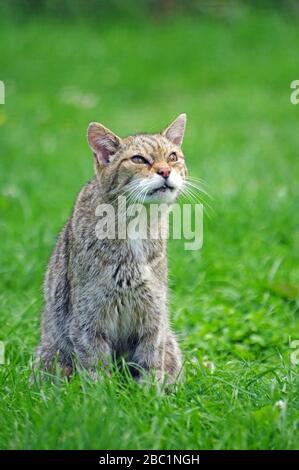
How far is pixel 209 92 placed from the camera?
11.2 metres

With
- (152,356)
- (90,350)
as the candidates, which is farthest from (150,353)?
(90,350)

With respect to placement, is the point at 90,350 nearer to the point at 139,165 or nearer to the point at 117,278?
the point at 117,278

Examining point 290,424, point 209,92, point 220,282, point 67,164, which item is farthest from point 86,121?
point 290,424

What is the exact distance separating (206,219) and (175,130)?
7.66ft

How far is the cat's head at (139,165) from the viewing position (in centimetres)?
387

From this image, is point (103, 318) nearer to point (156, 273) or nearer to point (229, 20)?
point (156, 273)

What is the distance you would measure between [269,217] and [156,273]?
270cm

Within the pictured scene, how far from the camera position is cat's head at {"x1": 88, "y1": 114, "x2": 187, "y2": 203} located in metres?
3.87

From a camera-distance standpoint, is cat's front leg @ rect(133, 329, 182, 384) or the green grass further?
cat's front leg @ rect(133, 329, 182, 384)

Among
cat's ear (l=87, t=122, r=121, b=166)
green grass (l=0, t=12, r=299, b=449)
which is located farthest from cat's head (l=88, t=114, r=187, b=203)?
green grass (l=0, t=12, r=299, b=449)

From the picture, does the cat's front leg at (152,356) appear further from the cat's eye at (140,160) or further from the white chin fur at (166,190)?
the cat's eye at (140,160)

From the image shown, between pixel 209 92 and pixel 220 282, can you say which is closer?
pixel 220 282

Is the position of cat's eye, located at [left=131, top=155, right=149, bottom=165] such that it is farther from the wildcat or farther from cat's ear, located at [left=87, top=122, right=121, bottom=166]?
cat's ear, located at [left=87, top=122, right=121, bottom=166]

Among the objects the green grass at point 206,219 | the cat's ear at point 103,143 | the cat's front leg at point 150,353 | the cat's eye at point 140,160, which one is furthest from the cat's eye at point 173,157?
the green grass at point 206,219
